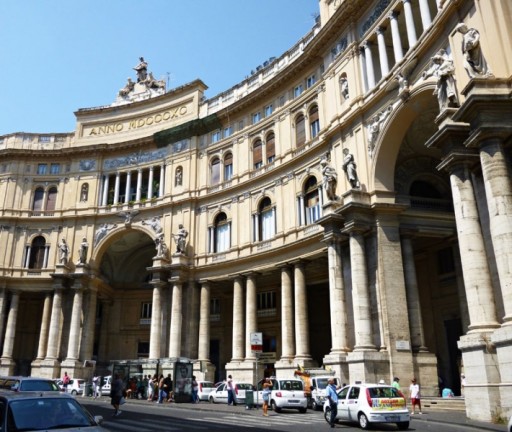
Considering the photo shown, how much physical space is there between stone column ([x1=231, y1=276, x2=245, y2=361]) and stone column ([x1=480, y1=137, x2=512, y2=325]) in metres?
21.3

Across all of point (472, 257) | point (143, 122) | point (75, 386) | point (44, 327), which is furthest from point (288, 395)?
point (143, 122)

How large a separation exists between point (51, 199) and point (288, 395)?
3307 cm

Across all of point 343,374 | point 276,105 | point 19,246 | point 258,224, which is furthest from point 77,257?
point 343,374

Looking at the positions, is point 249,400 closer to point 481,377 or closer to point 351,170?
point 481,377

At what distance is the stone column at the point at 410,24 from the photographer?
2311cm

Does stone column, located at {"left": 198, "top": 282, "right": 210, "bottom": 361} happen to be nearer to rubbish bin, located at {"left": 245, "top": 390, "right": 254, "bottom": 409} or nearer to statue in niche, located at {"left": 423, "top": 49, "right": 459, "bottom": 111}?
rubbish bin, located at {"left": 245, "top": 390, "right": 254, "bottom": 409}

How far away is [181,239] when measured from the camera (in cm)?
3841

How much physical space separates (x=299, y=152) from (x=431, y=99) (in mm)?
11744

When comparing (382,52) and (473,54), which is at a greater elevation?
(382,52)

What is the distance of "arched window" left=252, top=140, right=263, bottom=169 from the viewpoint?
3683 cm

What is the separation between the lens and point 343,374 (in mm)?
23875

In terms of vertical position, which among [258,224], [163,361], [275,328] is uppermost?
[258,224]

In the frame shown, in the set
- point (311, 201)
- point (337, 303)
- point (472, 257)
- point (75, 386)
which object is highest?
point (311, 201)

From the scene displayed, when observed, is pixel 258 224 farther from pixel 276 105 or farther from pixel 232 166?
pixel 276 105
